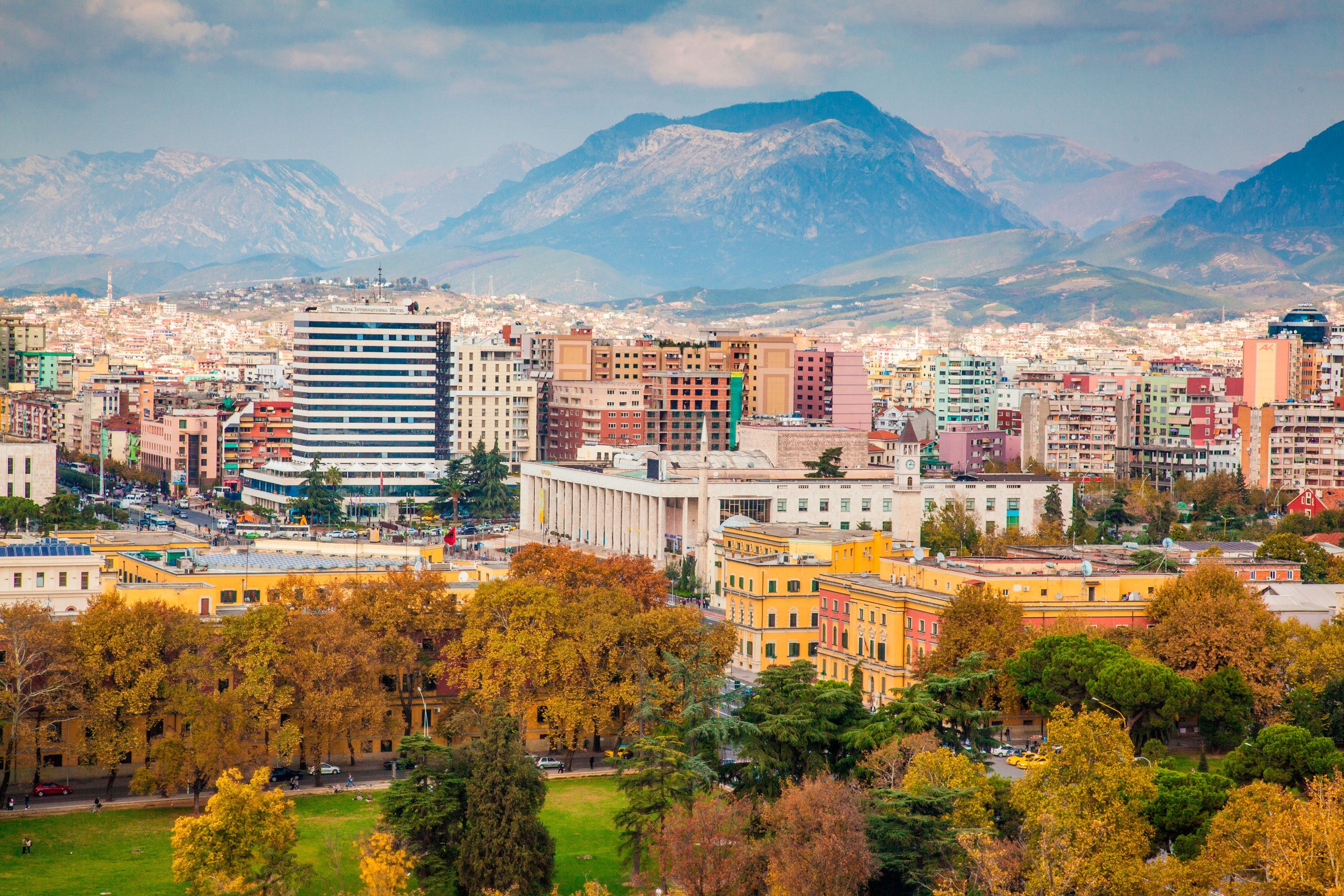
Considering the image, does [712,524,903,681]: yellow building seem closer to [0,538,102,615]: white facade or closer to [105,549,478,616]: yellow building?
[105,549,478,616]: yellow building

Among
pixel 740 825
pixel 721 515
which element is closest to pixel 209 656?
pixel 740 825

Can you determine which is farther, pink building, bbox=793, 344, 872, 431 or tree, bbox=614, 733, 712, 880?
→ pink building, bbox=793, 344, 872, 431

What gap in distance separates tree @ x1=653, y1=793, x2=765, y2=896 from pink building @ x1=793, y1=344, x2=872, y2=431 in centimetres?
13343

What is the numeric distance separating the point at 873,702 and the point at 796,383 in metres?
116

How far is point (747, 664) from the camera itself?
7138cm

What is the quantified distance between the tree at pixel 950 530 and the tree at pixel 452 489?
1502 inches

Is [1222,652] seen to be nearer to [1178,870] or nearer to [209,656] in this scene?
[1178,870]

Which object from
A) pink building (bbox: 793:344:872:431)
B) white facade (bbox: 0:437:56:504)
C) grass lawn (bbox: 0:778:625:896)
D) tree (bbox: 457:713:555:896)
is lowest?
grass lawn (bbox: 0:778:625:896)

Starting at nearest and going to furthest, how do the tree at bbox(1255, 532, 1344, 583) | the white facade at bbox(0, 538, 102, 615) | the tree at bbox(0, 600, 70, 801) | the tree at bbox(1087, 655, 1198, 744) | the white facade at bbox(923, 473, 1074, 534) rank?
the tree at bbox(0, 600, 70, 801) → the tree at bbox(1087, 655, 1198, 744) → the white facade at bbox(0, 538, 102, 615) → the tree at bbox(1255, 532, 1344, 583) → the white facade at bbox(923, 473, 1074, 534)

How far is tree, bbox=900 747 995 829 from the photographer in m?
43.0

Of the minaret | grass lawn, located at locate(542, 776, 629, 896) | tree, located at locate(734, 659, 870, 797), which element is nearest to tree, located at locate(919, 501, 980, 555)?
the minaret

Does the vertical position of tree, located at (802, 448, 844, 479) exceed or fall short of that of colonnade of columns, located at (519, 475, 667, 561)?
it exceeds it

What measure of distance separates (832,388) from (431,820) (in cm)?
13430

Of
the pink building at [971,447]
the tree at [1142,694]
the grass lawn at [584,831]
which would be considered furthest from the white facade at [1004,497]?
the grass lawn at [584,831]
